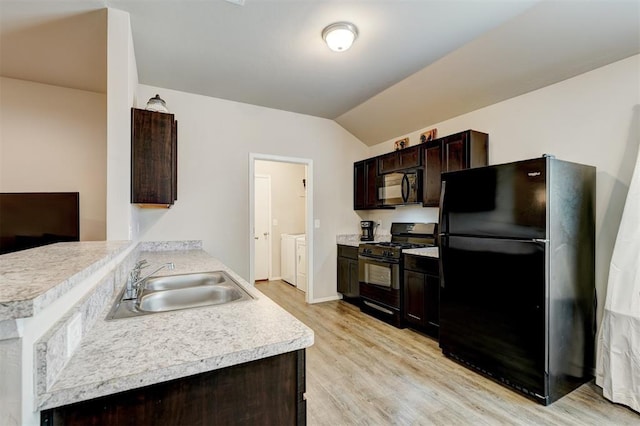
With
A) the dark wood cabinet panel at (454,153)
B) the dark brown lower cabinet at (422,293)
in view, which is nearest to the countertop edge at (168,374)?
the dark brown lower cabinet at (422,293)

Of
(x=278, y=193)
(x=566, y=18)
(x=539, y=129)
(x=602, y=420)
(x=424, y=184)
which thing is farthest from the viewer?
(x=278, y=193)

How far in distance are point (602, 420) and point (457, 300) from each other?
1.06m

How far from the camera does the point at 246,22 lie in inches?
88.5

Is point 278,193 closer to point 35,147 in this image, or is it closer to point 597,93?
point 35,147

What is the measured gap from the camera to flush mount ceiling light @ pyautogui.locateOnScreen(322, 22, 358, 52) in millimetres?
2252

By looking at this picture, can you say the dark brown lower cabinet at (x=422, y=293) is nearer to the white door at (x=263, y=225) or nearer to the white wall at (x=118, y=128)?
the white wall at (x=118, y=128)

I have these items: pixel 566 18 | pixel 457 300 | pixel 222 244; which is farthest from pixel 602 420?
pixel 222 244

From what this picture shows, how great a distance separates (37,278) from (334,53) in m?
2.62

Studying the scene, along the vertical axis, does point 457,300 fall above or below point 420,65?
below

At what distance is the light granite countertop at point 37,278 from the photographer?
0.55 m

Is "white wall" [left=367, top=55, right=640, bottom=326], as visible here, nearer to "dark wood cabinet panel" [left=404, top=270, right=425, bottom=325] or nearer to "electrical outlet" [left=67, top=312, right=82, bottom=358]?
"dark wood cabinet panel" [left=404, top=270, right=425, bottom=325]

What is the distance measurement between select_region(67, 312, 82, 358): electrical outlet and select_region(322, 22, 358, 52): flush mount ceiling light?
91.5 inches

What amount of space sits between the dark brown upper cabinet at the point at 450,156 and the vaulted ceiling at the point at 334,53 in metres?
0.41

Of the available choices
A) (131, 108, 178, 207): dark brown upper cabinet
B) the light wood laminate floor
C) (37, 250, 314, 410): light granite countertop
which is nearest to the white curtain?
the light wood laminate floor
